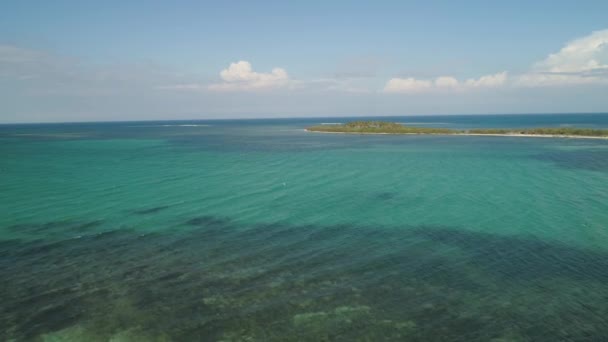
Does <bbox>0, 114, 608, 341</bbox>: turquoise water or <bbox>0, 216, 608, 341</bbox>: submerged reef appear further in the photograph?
<bbox>0, 114, 608, 341</bbox>: turquoise water

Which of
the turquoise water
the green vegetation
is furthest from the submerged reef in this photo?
the green vegetation

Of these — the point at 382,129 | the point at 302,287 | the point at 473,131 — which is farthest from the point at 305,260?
the point at 382,129

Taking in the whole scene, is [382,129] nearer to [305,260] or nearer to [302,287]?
[305,260]

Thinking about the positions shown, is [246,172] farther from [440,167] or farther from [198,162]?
[440,167]

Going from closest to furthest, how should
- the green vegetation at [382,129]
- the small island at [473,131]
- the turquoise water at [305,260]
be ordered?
the turquoise water at [305,260] < the small island at [473,131] < the green vegetation at [382,129]

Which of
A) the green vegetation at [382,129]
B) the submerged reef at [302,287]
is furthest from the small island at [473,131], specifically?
the submerged reef at [302,287]

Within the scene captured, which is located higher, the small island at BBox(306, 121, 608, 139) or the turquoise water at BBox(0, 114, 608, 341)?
the small island at BBox(306, 121, 608, 139)

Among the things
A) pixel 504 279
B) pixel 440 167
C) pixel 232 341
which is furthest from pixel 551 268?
pixel 440 167

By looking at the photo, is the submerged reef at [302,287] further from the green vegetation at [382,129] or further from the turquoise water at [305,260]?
the green vegetation at [382,129]

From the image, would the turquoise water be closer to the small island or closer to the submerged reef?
the submerged reef
